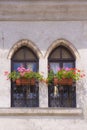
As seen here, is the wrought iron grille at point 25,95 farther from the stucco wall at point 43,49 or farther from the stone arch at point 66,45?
the stone arch at point 66,45

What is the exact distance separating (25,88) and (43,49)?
0.96 metres

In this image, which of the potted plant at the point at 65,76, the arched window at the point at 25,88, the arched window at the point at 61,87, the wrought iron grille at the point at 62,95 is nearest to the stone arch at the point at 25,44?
the arched window at the point at 25,88

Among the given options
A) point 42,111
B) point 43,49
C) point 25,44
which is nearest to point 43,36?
point 43,49

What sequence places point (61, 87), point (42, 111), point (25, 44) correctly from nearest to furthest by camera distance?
point (42, 111) < point (61, 87) < point (25, 44)

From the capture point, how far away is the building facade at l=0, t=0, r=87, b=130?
460 inches

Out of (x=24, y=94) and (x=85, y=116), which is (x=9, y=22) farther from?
(x=85, y=116)

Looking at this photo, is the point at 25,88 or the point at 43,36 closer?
the point at 25,88

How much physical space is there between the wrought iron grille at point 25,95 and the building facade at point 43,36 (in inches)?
4.1

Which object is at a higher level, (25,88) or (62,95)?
(25,88)

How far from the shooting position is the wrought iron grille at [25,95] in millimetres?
11766

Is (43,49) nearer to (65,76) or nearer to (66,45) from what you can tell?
(66,45)

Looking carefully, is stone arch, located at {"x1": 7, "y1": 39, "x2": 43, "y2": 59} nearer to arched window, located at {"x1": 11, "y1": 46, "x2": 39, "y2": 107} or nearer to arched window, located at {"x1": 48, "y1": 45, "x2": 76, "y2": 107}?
arched window, located at {"x1": 11, "y1": 46, "x2": 39, "y2": 107}

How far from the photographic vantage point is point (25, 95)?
11805 millimetres

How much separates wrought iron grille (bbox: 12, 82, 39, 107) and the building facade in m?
0.11
